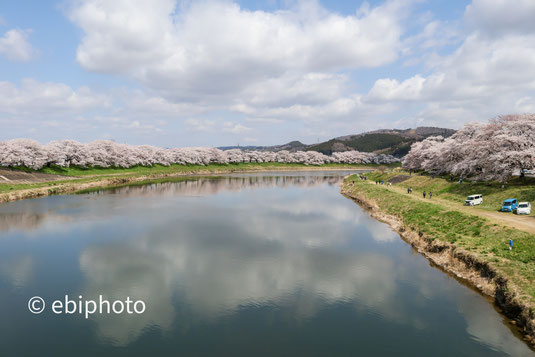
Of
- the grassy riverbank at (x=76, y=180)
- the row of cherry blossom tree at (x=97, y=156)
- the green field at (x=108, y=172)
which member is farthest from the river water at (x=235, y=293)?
the row of cherry blossom tree at (x=97, y=156)

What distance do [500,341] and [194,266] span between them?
60.7 ft

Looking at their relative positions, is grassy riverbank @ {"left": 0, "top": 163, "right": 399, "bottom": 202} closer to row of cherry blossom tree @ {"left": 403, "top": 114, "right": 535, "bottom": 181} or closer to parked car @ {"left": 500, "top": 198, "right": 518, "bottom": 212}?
parked car @ {"left": 500, "top": 198, "right": 518, "bottom": 212}

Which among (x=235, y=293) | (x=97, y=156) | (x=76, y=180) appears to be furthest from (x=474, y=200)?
(x=97, y=156)

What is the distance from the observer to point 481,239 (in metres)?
23.0

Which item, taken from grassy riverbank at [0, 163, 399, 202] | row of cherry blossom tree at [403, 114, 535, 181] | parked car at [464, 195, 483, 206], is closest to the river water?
parked car at [464, 195, 483, 206]

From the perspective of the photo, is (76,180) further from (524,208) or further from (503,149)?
(503,149)

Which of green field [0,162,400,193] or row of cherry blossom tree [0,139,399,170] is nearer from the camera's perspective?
green field [0,162,400,193]

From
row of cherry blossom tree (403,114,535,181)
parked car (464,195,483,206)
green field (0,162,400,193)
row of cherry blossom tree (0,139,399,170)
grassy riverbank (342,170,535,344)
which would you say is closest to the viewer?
grassy riverbank (342,170,535,344)

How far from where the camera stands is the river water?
13031 mm

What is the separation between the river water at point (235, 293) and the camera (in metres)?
13.0

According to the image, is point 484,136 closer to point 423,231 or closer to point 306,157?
point 423,231

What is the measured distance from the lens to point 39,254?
77.7 feet

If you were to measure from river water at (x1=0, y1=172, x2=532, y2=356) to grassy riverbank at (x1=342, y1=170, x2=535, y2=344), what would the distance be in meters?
1.43

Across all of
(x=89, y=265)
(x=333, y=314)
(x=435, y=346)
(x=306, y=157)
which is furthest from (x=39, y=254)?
(x=306, y=157)
